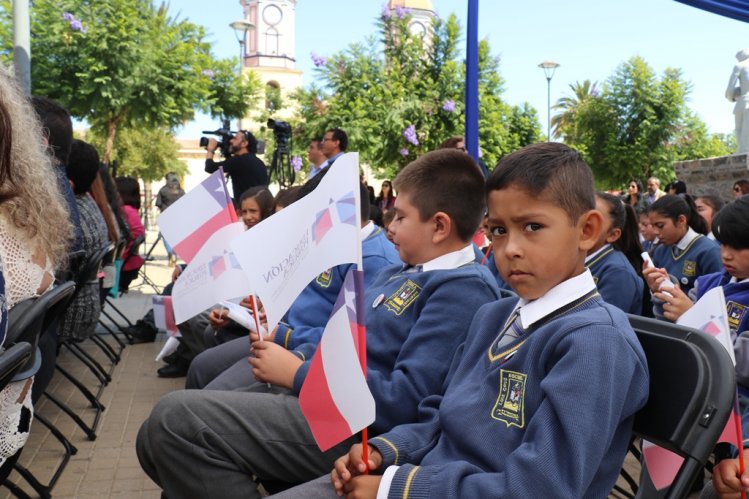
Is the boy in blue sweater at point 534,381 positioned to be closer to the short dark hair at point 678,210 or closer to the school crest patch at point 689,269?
the school crest patch at point 689,269

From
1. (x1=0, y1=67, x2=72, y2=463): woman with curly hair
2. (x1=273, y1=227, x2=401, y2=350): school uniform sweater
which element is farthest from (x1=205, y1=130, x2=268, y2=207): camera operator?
(x1=0, y1=67, x2=72, y2=463): woman with curly hair

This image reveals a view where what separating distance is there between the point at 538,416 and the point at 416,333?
2.32 feet

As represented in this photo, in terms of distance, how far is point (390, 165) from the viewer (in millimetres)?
18062

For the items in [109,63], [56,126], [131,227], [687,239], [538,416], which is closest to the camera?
[538,416]

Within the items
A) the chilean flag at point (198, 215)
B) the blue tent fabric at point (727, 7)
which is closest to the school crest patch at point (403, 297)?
the chilean flag at point (198, 215)

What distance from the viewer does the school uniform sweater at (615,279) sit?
3768 millimetres

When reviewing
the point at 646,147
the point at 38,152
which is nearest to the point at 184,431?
the point at 38,152

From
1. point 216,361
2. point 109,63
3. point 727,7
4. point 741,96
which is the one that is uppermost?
point 109,63

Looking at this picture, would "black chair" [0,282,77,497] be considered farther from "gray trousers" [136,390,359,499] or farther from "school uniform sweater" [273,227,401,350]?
"school uniform sweater" [273,227,401,350]

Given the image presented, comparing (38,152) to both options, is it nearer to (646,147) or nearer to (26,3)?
(26,3)

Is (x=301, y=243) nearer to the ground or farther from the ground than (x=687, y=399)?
farther from the ground

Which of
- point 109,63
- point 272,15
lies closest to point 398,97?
point 109,63

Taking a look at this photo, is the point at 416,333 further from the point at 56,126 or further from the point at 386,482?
the point at 56,126

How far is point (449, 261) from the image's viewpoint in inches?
94.9
